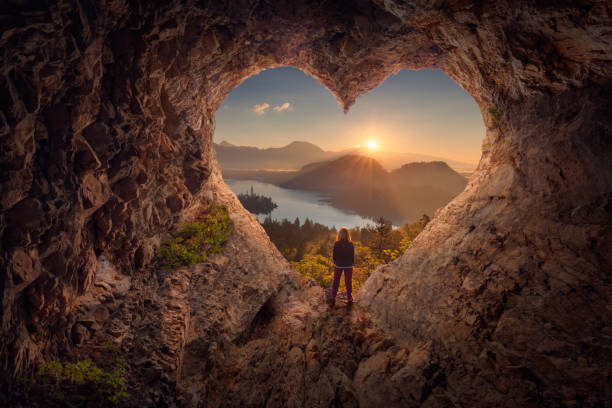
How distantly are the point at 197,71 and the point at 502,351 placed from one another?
9.86m

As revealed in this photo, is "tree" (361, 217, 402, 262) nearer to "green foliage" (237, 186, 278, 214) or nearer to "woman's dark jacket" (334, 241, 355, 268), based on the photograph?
"woman's dark jacket" (334, 241, 355, 268)

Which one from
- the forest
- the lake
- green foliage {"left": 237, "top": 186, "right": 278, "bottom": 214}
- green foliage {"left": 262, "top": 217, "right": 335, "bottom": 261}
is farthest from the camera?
the lake

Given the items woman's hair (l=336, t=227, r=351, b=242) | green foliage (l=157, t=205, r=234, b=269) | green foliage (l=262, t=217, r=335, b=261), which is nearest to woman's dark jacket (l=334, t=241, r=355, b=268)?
woman's hair (l=336, t=227, r=351, b=242)

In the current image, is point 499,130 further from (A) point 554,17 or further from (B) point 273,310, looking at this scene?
(B) point 273,310

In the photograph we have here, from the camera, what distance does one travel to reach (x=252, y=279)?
26.3ft

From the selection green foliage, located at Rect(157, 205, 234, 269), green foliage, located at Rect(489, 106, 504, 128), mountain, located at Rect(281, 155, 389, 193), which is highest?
mountain, located at Rect(281, 155, 389, 193)

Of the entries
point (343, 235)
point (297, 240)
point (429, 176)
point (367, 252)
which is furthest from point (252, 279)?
point (429, 176)

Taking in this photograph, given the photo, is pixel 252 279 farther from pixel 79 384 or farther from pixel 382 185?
pixel 382 185

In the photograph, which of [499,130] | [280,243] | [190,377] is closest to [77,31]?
[190,377]

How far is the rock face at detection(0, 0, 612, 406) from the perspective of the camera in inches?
142

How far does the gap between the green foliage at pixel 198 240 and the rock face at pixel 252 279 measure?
35 cm

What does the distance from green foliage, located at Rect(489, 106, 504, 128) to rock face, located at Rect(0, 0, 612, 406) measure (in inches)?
5.7

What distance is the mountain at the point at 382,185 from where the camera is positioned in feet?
362

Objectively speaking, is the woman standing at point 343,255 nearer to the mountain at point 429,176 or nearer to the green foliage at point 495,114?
the green foliage at point 495,114
